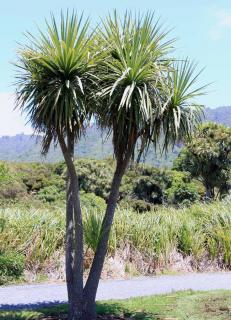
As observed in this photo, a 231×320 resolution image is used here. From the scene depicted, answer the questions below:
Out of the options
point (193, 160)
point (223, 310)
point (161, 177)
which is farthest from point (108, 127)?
point (161, 177)

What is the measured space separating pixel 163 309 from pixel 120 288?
2.39 m

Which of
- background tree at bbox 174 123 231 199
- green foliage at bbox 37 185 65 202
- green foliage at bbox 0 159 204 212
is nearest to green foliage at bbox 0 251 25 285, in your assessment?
green foliage at bbox 37 185 65 202

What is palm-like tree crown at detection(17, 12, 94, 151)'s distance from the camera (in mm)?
6430

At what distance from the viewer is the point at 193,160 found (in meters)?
36.8

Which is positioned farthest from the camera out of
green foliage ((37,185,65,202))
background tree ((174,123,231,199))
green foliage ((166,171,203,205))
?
green foliage ((166,171,203,205))

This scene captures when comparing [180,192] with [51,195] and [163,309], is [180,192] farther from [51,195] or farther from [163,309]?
[163,309]

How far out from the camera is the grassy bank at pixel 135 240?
11633mm

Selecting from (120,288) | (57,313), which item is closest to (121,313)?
(57,313)

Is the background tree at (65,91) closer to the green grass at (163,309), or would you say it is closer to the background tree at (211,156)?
the green grass at (163,309)

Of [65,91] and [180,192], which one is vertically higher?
[65,91]

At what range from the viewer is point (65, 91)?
21.2 ft

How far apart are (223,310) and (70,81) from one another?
402 centimetres

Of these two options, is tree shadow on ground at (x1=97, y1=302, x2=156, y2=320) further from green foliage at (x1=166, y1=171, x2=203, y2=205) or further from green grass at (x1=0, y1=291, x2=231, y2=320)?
green foliage at (x1=166, y1=171, x2=203, y2=205)

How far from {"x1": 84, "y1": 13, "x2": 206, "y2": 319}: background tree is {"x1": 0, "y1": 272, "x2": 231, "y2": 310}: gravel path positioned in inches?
86.2
